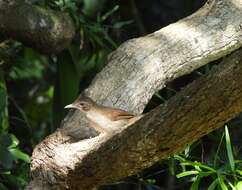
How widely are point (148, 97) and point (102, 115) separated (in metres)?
0.38

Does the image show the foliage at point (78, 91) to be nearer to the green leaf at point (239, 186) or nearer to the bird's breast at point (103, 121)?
the green leaf at point (239, 186)

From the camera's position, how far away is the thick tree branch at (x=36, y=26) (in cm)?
391

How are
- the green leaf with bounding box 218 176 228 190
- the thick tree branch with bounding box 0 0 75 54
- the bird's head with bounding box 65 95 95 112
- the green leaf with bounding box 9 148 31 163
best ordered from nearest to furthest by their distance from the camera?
the green leaf with bounding box 218 176 228 190 → the bird's head with bounding box 65 95 95 112 → the green leaf with bounding box 9 148 31 163 → the thick tree branch with bounding box 0 0 75 54

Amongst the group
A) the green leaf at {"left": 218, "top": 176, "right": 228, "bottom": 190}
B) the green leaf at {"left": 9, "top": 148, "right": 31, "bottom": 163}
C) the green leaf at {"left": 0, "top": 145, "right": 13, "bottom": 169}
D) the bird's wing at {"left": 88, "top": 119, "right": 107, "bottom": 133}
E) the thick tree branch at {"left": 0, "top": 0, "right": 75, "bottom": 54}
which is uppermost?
the thick tree branch at {"left": 0, "top": 0, "right": 75, "bottom": 54}

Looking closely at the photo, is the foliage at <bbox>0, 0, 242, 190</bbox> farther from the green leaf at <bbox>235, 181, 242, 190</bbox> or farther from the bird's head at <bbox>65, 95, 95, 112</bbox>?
the bird's head at <bbox>65, 95, 95, 112</bbox>

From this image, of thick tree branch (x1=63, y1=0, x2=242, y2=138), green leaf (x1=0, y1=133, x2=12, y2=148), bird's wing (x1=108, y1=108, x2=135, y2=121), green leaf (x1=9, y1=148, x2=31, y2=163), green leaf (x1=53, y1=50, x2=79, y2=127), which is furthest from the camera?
green leaf (x1=53, y1=50, x2=79, y2=127)

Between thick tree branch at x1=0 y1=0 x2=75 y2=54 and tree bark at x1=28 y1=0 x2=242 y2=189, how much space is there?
1.77 feet

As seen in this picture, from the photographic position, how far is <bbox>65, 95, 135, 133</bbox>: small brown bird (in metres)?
3.22

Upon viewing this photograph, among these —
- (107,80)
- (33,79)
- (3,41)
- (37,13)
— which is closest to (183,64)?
(107,80)

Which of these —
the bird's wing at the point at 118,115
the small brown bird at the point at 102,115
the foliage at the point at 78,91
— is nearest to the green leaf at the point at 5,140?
the foliage at the point at 78,91

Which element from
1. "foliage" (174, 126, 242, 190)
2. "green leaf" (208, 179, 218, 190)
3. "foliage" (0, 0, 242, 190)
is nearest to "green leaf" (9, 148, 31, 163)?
"foliage" (0, 0, 242, 190)

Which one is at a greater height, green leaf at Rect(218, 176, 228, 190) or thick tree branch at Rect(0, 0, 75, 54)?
thick tree branch at Rect(0, 0, 75, 54)

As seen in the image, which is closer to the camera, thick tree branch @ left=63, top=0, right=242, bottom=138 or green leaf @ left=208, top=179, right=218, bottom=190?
green leaf @ left=208, top=179, right=218, bottom=190

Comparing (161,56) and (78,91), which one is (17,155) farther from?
(78,91)
